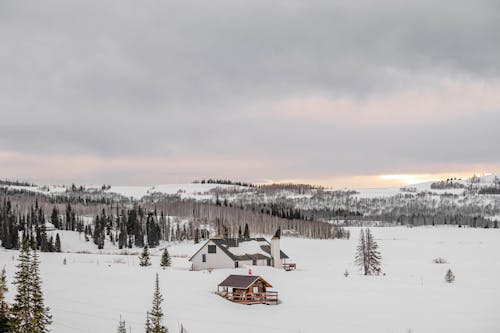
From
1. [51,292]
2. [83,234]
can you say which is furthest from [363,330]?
[83,234]

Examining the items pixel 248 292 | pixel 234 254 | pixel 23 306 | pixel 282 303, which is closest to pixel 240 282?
pixel 248 292

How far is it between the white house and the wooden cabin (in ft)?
61.7

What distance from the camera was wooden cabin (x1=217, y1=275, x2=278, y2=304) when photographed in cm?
4066

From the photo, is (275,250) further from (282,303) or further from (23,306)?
(23,306)

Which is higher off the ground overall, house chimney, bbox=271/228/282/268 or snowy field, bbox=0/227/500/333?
house chimney, bbox=271/228/282/268

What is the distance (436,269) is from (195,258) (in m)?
33.8

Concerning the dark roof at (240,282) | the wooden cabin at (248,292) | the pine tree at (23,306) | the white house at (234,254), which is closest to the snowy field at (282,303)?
the wooden cabin at (248,292)

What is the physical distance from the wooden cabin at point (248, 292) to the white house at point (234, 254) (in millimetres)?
18814

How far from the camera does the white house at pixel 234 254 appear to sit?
6178 cm

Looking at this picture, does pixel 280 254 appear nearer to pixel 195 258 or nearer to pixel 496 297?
pixel 195 258

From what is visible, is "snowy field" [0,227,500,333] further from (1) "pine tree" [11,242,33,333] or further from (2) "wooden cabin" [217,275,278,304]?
(1) "pine tree" [11,242,33,333]

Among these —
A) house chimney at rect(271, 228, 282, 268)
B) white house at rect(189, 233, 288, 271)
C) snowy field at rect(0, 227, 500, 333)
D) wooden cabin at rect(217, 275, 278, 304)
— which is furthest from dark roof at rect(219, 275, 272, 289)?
house chimney at rect(271, 228, 282, 268)

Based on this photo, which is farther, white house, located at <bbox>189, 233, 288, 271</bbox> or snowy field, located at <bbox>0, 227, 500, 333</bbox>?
white house, located at <bbox>189, 233, 288, 271</bbox>

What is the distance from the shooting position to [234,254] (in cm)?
6275
